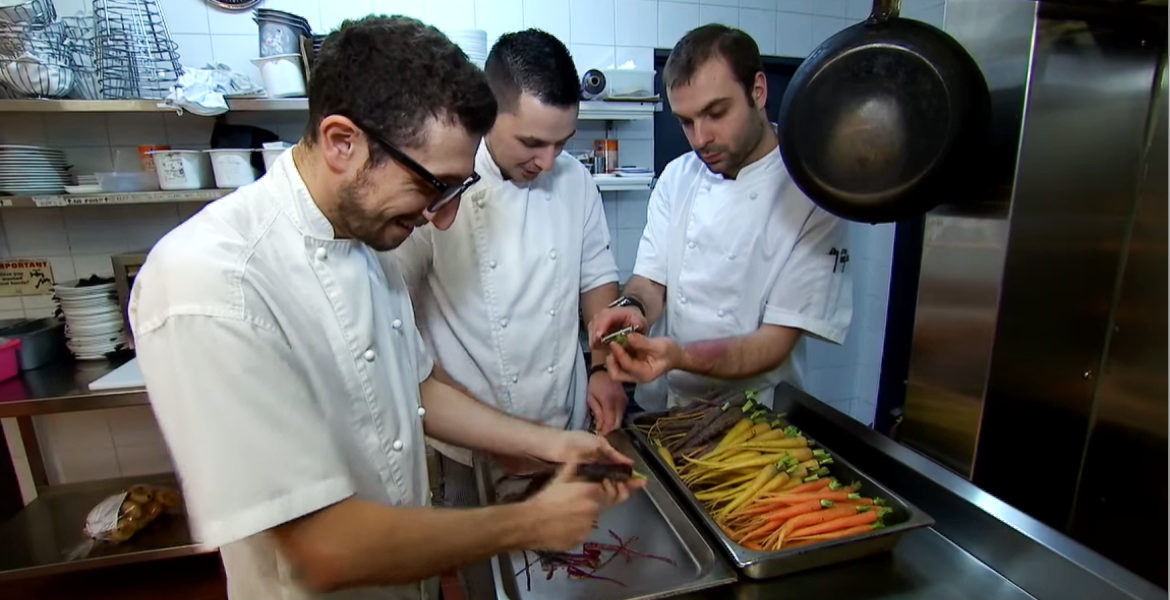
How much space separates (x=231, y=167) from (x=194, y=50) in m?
0.66

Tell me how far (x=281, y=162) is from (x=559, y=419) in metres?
1.04

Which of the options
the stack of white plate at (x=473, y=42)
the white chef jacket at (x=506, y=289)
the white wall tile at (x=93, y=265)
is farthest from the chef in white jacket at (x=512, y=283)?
the white wall tile at (x=93, y=265)

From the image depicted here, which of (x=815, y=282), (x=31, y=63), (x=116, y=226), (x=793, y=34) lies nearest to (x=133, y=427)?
(x=116, y=226)

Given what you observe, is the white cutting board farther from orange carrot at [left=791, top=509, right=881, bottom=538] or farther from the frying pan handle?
the frying pan handle

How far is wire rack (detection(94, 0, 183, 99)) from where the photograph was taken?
236 centimetres

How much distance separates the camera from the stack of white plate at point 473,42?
2.42m

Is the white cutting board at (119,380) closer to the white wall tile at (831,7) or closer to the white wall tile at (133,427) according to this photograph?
the white wall tile at (133,427)

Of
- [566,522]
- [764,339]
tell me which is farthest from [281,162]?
[764,339]

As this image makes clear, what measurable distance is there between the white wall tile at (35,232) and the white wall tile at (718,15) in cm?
309

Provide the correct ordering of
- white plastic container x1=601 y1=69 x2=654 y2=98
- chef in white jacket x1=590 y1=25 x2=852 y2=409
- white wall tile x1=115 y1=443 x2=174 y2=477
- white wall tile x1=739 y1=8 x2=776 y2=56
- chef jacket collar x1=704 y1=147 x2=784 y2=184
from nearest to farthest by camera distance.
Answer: chef in white jacket x1=590 y1=25 x2=852 y2=409
chef jacket collar x1=704 y1=147 x2=784 y2=184
white plastic container x1=601 y1=69 x2=654 y2=98
white wall tile x1=115 y1=443 x2=174 y2=477
white wall tile x1=739 y1=8 x2=776 y2=56

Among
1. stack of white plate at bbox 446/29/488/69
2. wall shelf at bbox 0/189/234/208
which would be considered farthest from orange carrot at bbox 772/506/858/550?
wall shelf at bbox 0/189/234/208

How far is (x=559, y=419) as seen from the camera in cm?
169

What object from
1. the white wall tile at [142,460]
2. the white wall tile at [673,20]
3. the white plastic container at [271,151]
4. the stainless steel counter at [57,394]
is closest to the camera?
the stainless steel counter at [57,394]

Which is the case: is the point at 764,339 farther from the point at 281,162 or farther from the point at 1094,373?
the point at 281,162
